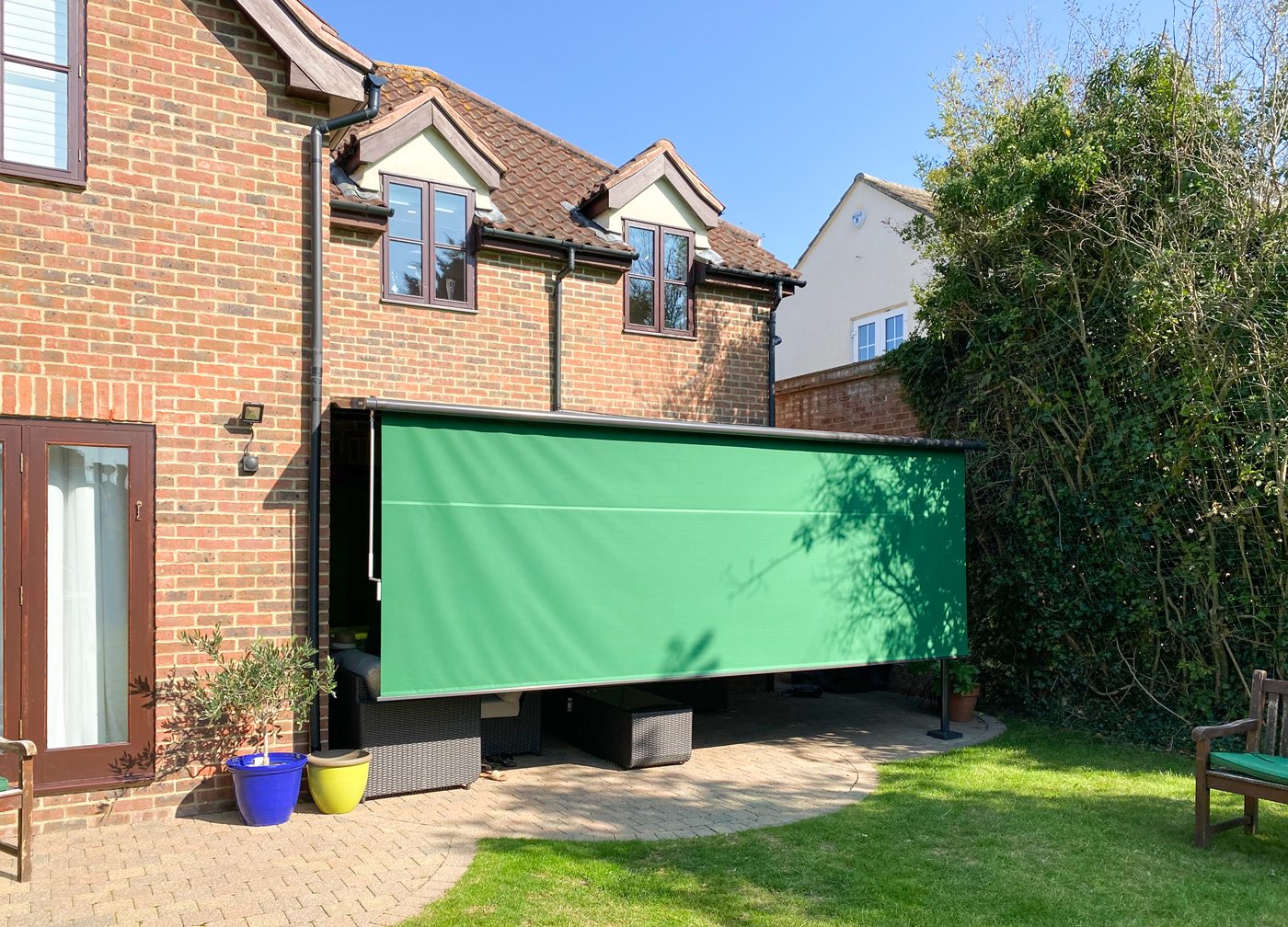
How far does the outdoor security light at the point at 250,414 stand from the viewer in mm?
7027

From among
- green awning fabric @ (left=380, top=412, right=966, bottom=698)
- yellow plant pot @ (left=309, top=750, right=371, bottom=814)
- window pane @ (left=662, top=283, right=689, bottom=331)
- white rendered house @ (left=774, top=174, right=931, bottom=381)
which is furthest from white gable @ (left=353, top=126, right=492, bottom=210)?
white rendered house @ (left=774, top=174, right=931, bottom=381)

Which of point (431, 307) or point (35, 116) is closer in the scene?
point (35, 116)

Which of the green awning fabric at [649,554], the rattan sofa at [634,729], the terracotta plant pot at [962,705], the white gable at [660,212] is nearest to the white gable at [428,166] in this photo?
the white gable at [660,212]

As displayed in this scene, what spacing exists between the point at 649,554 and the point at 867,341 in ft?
46.6

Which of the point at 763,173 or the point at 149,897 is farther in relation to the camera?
the point at 763,173

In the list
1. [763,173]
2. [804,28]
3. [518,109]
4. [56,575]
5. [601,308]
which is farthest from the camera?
[763,173]

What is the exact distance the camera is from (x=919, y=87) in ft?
41.2

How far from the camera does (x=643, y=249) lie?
12281mm

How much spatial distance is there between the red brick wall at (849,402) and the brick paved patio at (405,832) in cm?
456

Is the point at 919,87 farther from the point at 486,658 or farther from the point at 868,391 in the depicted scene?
the point at 486,658

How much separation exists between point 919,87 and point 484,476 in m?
8.85

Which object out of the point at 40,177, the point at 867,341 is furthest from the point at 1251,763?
the point at 867,341

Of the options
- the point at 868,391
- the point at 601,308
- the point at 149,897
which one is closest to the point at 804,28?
the point at 601,308

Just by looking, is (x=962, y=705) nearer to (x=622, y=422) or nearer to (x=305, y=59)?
(x=622, y=422)
